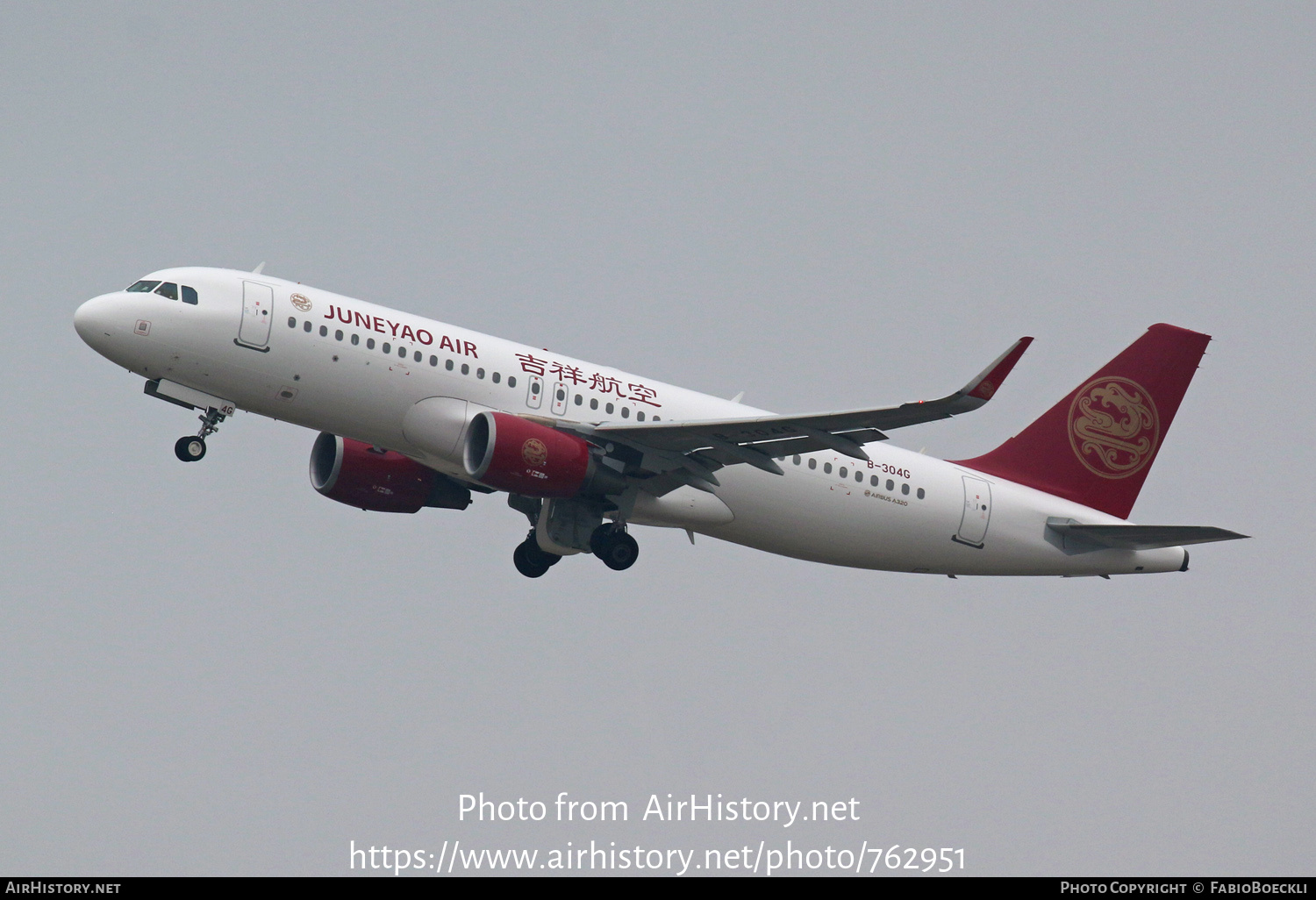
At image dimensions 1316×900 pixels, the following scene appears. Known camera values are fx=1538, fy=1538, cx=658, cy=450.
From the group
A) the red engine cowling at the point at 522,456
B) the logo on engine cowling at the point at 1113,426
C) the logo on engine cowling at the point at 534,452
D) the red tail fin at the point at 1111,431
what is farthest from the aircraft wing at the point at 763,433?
the logo on engine cowling at the point at 1113,426

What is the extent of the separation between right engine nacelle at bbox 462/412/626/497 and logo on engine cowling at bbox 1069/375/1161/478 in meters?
14.6

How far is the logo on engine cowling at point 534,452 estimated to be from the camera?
32.6 m

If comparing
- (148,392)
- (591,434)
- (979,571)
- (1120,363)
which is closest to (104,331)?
(148,392)

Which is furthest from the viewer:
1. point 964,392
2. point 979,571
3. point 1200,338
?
point 1200,338

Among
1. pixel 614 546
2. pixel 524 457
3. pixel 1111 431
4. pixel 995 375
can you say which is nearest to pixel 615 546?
pixel 614 546

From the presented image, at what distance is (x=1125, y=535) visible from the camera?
38.1 m

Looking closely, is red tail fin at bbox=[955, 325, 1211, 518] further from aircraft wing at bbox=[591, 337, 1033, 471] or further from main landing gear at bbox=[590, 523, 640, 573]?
main landing gear at bbox=[590, 523, 640, 573]

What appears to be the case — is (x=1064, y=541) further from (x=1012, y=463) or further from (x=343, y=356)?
(x=343, y=356)

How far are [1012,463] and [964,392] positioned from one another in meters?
12.8

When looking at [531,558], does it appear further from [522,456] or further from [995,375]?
[995,375]

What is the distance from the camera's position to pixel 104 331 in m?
31.4

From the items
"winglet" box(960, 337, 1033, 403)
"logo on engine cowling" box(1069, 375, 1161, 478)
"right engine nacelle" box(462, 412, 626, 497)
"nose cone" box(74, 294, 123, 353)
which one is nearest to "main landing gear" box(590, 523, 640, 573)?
"right engine nacelle" box(462, 412, 626, 497)

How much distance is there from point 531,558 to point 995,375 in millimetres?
15658

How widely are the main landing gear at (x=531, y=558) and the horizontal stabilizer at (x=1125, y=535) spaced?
12787 mm
